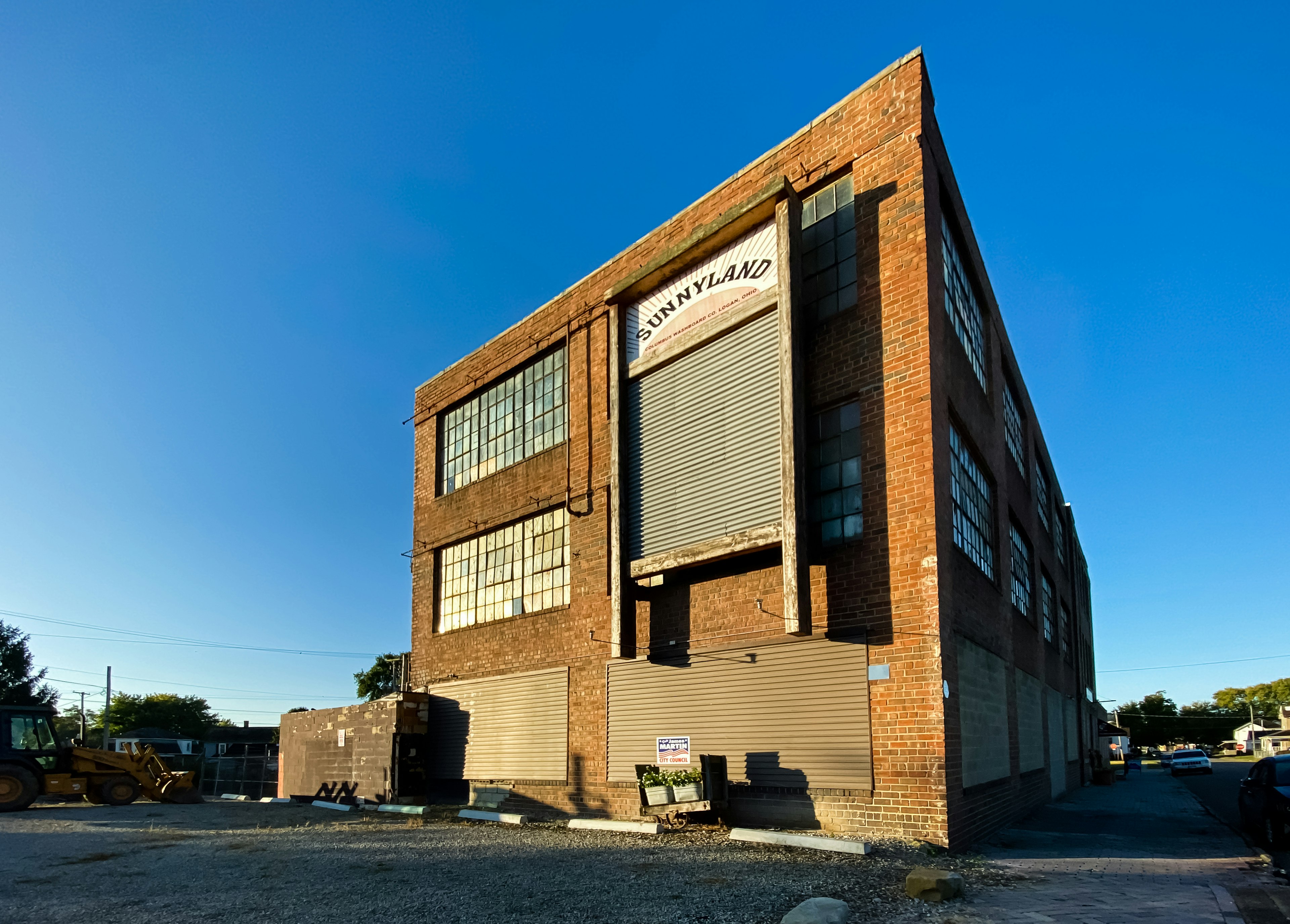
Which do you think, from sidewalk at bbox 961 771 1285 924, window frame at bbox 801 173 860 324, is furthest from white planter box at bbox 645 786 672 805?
window frame at bbox 801 173 860 324

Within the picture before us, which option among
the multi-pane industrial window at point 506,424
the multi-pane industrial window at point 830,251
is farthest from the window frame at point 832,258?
the multi-pane industrial window at point 506,424

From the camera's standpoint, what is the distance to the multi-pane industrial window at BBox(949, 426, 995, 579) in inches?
596

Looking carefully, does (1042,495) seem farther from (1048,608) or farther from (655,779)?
(655,779)

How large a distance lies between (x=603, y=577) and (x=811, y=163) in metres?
8.49

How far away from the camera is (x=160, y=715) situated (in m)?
86.8

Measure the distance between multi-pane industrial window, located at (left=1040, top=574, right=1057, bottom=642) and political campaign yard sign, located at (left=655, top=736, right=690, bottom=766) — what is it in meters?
14.2

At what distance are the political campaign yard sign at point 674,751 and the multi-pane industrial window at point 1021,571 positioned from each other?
8.59m

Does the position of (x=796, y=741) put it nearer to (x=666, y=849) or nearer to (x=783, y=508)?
(x=666, y=849)

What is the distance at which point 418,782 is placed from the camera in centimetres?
2164

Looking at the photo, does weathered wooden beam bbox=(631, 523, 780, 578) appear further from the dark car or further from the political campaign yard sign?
the dark car

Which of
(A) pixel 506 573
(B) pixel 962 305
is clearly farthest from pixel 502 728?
(B) pixel 962 305

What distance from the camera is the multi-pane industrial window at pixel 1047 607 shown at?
85.1 ft

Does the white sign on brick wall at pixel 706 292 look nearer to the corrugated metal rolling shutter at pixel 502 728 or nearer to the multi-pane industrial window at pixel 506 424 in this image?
the multi-pane industrial window at pixel 506 424

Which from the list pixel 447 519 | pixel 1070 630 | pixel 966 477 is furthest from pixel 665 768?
pixel 1070 630
